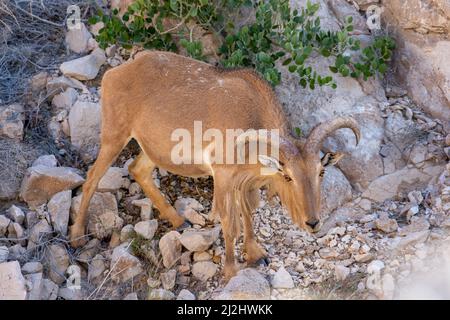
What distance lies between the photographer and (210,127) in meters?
7.78

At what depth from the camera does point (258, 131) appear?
7.17 metres

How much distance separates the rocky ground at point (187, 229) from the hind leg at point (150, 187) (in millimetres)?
125

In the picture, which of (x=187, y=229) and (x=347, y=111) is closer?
(x=187, y=229)

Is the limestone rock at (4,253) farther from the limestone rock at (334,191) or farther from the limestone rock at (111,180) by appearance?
the limestone rock at (334,191)

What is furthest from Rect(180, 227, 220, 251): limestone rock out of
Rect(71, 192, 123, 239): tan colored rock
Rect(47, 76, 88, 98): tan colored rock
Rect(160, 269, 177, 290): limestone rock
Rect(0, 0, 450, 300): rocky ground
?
Rect(47, 76, 88, 98): tan colored rock

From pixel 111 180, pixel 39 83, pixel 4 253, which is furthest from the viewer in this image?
pixel 39 83

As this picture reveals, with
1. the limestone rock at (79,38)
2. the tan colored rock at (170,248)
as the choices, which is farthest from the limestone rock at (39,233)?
the limestone rock at (79,38)

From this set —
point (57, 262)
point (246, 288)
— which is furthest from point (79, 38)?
point (246, 288)

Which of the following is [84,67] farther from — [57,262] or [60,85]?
[57,262]

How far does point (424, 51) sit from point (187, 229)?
3520mm

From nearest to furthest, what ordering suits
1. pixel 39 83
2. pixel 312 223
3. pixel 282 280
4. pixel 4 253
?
1. pixel 312 223
2. pixel 282 280
3. pixel 4 253
4. pixel 39 83

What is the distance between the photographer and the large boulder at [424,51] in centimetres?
917

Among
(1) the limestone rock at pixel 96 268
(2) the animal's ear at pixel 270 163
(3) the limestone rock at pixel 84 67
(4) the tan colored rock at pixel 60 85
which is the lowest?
(1) the limestone rock at pixel 96 268

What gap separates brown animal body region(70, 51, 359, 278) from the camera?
23.5 feet
